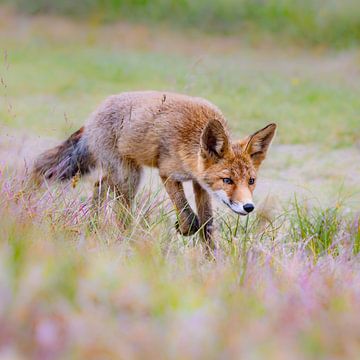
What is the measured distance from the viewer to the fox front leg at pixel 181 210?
7.59 meters

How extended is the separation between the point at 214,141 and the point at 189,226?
2.67 ft

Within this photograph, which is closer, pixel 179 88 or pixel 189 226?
pixel 189 226

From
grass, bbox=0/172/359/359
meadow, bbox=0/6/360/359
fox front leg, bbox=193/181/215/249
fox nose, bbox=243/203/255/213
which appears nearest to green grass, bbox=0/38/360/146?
meadow, bbox=0/6/360/359

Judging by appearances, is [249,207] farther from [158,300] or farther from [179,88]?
[179,88]

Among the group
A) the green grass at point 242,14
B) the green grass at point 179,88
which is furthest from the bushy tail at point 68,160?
the green grass at point 242,14

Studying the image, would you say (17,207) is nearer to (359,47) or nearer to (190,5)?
(359,47)

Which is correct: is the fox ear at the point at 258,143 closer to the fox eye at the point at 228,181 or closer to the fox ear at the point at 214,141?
the fox ear at the point at 214,141

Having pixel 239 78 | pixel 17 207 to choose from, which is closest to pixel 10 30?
pixel 239 78

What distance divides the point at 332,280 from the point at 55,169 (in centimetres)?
376

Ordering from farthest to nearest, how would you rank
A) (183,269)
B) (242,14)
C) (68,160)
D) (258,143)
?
(242,14) < (68,160) < (258,143) < (183,269)

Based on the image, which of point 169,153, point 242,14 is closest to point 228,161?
point 169,153

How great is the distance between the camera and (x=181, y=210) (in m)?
7.71

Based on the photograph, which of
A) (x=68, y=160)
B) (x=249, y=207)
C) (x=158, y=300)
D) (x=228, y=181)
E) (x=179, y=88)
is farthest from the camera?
(x=179, y=88)

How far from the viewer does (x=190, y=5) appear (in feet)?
96.4
